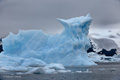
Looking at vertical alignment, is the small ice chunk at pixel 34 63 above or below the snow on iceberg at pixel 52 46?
below

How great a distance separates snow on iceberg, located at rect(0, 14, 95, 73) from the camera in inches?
1203

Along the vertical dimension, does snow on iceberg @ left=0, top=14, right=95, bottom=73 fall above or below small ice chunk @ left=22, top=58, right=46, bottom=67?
above

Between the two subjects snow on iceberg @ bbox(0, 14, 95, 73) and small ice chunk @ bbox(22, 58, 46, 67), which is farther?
snow on iceberg @ bbox(0, 14, 95, 73)

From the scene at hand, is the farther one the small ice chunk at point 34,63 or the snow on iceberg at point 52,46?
the snow on iceberg at point 52,46

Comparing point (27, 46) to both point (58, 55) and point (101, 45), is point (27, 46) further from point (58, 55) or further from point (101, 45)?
point (101, 45)

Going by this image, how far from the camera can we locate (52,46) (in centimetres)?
3159

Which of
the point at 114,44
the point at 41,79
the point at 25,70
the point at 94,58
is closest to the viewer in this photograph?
the point at 41,79

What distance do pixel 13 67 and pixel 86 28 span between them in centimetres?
1070

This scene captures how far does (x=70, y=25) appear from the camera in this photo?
31547 mm

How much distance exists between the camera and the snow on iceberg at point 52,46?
30547 mm

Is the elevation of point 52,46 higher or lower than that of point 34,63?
higher

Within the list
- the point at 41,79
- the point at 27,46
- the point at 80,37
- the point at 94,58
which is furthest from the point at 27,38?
the point at 94,58

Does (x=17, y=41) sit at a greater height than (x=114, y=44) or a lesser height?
lesser

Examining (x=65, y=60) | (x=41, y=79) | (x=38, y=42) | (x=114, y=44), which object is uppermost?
(x=114, y=44)
